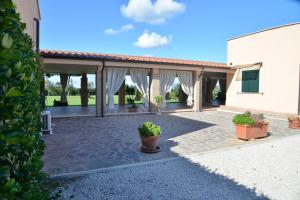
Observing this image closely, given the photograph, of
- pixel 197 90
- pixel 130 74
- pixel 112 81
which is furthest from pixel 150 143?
pixel 197 90

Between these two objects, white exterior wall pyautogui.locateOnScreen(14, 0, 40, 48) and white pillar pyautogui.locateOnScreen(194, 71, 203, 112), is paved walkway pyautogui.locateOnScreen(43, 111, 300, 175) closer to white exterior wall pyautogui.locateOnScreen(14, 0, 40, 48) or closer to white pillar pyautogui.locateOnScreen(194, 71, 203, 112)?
white exterior wall pyautogui.locateOnScreen(14, 0, 40, 48)

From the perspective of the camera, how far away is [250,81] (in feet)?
53.6

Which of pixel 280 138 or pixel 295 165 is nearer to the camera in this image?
pixel 295 165

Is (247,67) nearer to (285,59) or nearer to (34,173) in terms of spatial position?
(285,59)

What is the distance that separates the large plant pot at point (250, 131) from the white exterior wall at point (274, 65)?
658cm

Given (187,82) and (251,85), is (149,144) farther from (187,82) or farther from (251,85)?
(251,85)

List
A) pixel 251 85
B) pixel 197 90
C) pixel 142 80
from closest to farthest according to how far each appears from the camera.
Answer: pixel 142 80 < pixel 251 85 < pixel 197 90

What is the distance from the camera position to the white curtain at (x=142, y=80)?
50.1 ft

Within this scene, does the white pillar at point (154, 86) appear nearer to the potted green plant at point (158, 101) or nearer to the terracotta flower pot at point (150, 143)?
the potted green plant at point (158, 101)

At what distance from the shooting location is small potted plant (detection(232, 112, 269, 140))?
322 inches

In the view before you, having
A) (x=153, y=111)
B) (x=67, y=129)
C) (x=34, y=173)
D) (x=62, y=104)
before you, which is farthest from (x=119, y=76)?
(x=34, y=173)

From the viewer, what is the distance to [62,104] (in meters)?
20.4

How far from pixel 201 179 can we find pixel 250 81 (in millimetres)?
13208

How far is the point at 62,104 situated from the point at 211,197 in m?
18.4
